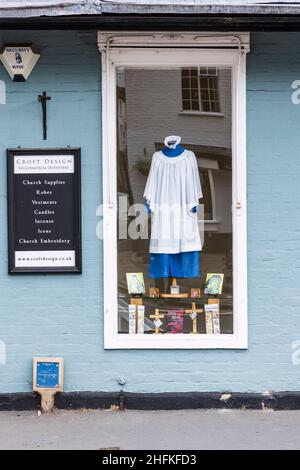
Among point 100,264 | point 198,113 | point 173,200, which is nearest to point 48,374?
point 100,264

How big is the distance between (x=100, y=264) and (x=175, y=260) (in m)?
0.77

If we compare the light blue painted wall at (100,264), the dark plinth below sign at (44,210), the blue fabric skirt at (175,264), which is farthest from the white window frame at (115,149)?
the blue fabric skirt at (175,264)

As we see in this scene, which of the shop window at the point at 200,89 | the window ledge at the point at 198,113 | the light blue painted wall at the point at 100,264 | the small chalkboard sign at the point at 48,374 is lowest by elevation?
the small chalkboard sign at the point at 48,374

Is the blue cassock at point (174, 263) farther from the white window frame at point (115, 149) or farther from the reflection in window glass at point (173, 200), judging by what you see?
the white window frame at point (115, 149)

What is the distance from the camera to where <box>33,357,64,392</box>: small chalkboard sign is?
774 cm

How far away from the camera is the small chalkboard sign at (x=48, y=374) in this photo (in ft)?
25.4

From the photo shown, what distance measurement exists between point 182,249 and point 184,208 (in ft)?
1.32

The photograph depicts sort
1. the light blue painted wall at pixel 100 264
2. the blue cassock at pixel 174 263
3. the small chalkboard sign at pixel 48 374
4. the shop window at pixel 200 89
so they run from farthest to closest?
the blue cassock at pixel 174 263 → the shop window at pixel 200 89 → the light blue painted wall at pixel 100 264 → the small chalkboard sign at pixel 48 374

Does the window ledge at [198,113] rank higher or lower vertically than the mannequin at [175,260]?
higher

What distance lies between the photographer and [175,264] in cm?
815

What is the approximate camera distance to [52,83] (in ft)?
25.7

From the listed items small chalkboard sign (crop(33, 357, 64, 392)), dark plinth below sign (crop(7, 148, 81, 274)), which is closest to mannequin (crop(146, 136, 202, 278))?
dark plinth below sign (crop(7, 148, 81, 274))

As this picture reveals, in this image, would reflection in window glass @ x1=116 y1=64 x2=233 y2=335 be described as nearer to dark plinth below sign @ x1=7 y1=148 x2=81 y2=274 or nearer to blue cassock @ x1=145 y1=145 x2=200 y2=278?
blue cassock @ x1=145 y1=145 x2=200 y2=278

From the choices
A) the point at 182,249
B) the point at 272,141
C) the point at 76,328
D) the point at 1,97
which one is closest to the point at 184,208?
the point at 182,249
